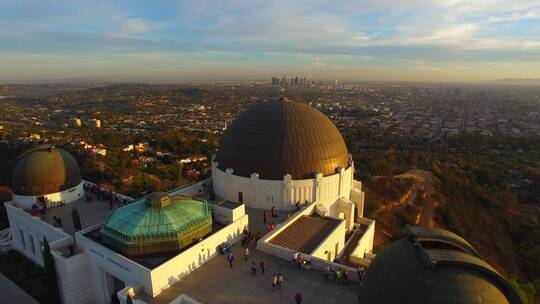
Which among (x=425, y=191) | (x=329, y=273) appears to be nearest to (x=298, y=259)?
(x=329, y=273)

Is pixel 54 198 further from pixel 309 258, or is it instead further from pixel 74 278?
pixel 309 258

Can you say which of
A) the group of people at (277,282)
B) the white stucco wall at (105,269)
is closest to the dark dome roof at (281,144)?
the group of people at (277,282)

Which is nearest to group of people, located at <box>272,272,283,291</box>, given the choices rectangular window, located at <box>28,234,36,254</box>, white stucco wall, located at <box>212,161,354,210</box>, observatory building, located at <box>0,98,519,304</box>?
observatory building, located at <box>0,98,519,304</box>

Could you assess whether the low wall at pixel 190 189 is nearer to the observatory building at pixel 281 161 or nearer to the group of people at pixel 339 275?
the observatory building at pixel 281 161

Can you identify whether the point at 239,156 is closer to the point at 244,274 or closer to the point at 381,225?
the point at 244,274

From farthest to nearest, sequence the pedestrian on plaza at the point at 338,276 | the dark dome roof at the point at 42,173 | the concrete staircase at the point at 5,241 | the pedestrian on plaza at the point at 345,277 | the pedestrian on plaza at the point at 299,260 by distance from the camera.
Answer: the concrete staircase at the point at 5,241 < the dark dome roof at the point at 42,173 < the pedestrian on plaza at the point at 299,260 < the pedestrian on plaza at the point at 345,277 < the pedestrian on plaza at the point at 338,276

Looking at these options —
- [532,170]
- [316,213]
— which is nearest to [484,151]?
[532,170]

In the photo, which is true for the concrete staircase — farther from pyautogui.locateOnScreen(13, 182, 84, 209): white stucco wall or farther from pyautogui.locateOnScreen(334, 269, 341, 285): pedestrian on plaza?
pyautogui.locateOnScreen(334, 269, 341, 285): pedestrian on plaza

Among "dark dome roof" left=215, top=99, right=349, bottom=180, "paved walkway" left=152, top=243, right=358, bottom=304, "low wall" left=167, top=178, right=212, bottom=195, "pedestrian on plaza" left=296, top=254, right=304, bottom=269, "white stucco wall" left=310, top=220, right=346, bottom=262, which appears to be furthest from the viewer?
"low wall" left=167, top=178, right=212, bottom=195
